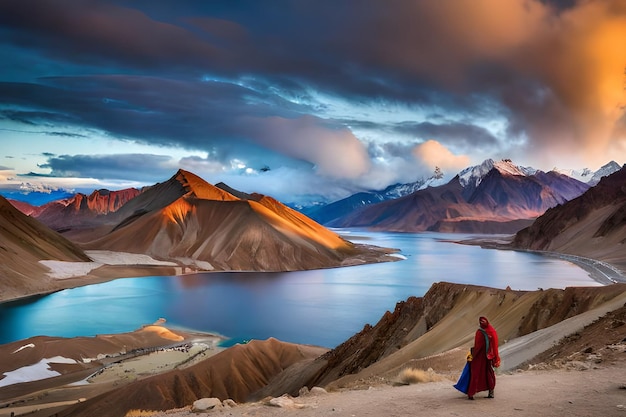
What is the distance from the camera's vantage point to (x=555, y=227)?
561 ft

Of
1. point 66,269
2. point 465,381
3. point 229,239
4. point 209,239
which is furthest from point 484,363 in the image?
point 209,239

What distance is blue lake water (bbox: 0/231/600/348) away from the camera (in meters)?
57.1

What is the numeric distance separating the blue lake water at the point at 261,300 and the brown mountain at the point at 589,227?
49.7 ft

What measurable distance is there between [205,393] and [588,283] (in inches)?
2873

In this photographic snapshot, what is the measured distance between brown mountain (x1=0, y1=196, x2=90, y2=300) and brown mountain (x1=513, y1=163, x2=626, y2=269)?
400 ft

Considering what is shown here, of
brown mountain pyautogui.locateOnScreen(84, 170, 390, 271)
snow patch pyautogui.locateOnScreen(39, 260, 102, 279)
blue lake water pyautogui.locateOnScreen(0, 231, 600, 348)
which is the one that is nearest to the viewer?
blue lake water pyautogui.locateOnScreen(0, 231, 600, 348)

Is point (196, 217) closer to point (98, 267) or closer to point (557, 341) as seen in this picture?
point (98, 267)

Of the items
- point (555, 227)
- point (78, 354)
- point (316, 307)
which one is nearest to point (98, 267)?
point (316, 307)

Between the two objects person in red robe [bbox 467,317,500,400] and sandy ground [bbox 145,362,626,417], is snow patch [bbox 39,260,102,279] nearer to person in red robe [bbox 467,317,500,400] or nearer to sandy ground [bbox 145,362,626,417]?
sandy ground [bbox 145,362,626,417]

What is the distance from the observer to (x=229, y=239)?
14312 cm

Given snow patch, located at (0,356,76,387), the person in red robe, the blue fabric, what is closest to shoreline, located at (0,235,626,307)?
snow patch, located at (0,356,76,387)

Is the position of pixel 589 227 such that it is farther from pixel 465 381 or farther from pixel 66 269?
pixel 465 381

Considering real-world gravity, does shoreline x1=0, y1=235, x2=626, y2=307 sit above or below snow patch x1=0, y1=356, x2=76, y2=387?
above

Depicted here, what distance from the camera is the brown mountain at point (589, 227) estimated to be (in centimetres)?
12912
